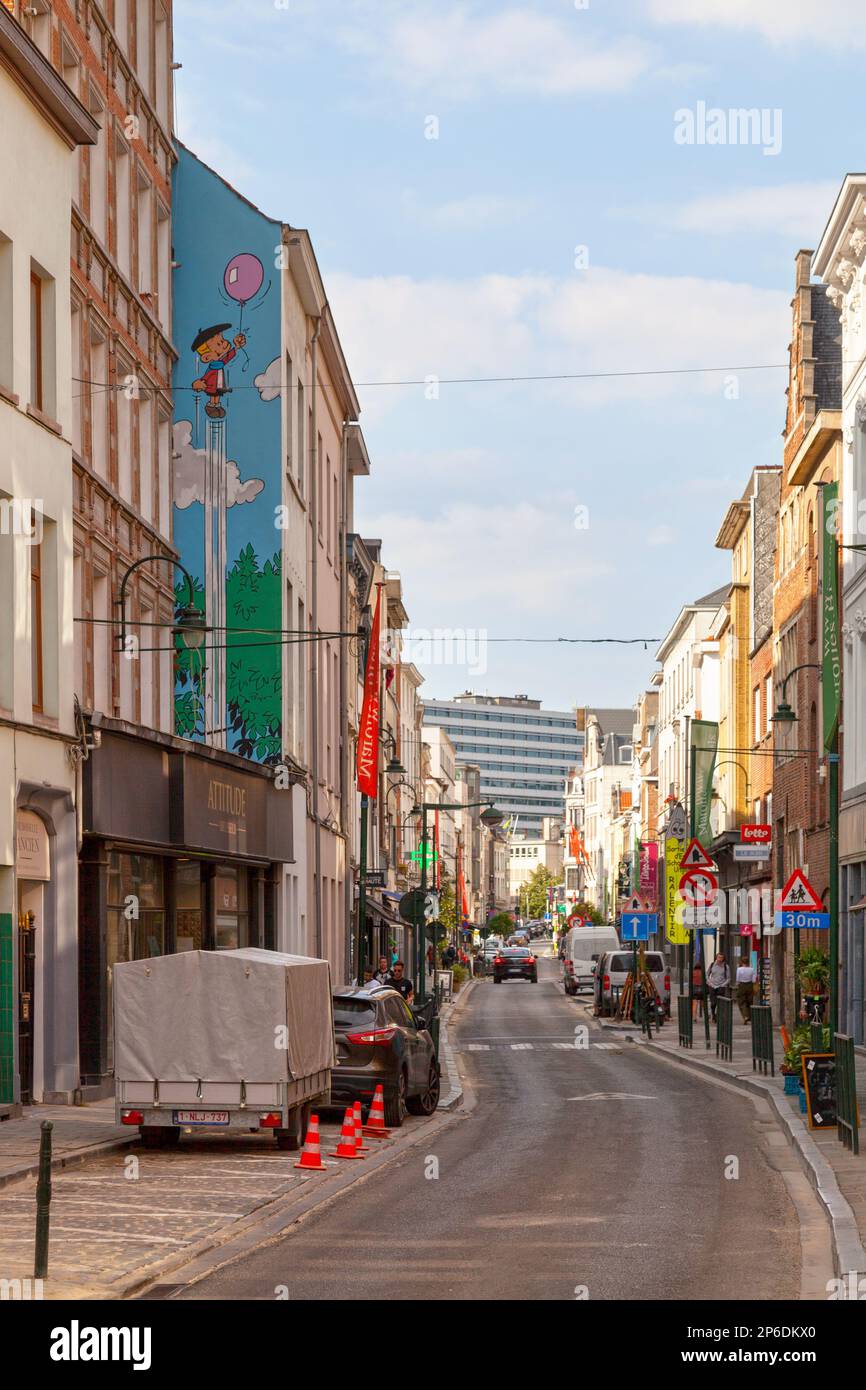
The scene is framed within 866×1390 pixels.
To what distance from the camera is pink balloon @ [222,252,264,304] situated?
37062 mm

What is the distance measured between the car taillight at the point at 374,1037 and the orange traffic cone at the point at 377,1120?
0.64 metres

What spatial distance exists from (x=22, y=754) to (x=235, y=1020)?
5.03 meters

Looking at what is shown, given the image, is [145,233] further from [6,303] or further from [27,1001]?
[27,1001]

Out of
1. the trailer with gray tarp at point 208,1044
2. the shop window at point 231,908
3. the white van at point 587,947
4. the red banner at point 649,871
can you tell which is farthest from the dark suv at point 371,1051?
the red banner at point 649,871

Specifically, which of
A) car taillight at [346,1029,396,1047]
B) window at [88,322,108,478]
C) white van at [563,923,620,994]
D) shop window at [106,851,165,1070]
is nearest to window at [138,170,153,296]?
window at [88,322,108,478]

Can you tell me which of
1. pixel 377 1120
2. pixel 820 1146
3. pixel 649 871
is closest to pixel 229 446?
pixel 377 1120

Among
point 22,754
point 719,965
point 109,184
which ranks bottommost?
point 719,965

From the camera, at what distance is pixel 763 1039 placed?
30922mm

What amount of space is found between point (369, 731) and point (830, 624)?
12.4 m

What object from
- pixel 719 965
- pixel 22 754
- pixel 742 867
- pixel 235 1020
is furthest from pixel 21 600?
pixel 742 867

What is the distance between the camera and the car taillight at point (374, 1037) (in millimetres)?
23188

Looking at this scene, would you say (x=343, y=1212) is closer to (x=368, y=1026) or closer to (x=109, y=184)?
(x=368, y=1026)

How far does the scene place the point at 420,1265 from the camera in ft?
40.3

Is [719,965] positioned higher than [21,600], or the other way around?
[21,600]
